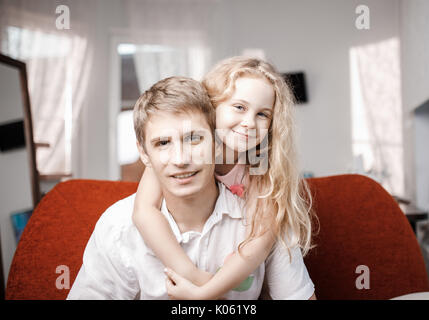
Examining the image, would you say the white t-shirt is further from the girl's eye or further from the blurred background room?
the blurred background room

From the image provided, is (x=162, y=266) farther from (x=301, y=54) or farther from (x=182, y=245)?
(x=301, y=54)

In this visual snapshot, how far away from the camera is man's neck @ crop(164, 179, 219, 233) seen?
68cm

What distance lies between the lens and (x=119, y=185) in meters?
0.86

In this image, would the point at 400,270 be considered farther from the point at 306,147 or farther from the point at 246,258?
the point at 306,147

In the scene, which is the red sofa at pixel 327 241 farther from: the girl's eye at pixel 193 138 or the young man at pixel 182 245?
the girl's eye at pixel 193 138

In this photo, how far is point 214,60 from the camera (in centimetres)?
288

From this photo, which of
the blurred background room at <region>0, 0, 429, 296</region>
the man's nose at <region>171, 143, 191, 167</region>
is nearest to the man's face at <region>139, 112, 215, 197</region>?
the man's nose at <region>171, 143, 191, 167</region>

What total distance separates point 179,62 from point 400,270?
2081 mm

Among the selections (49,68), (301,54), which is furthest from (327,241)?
(49,68)

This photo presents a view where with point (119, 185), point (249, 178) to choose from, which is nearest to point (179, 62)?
point (119, 185)

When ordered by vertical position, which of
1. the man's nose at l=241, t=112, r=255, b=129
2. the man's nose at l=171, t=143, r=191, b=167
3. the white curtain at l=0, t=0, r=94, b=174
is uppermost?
the white curtain at l=0, t=0, r=94, b=174

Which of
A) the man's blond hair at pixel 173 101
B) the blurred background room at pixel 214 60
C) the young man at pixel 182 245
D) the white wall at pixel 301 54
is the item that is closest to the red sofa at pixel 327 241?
the young man at pixel 182 245

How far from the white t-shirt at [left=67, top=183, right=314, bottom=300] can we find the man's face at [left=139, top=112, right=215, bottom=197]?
112mm

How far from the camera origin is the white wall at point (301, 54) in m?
2.46
